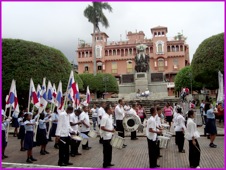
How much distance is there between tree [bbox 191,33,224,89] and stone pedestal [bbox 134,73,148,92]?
7.08 meters

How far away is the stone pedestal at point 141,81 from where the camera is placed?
3238 cm

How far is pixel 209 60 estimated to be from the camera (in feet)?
80.5

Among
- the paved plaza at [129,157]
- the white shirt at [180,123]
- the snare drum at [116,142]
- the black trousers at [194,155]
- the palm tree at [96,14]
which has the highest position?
the palm tree at [96,14]

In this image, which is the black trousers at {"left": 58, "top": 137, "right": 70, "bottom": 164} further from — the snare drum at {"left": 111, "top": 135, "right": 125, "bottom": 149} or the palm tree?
the palm tree

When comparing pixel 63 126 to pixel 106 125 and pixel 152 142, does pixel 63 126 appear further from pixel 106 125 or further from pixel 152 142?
pixel 152 142

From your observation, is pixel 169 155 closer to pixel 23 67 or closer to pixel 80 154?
pixel 80 154

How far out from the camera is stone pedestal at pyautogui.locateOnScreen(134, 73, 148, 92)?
106 feet

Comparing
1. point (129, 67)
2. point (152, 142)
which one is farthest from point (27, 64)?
point (129, 67)

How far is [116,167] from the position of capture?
25.1 feet

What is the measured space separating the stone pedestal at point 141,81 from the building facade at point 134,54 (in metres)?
31.3

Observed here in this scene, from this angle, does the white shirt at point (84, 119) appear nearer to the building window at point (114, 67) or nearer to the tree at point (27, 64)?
the tree at point (27, 64)

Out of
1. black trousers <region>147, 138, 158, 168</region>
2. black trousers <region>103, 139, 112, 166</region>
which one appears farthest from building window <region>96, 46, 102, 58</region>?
black trousers <region>147, 138, 158, 168</region>

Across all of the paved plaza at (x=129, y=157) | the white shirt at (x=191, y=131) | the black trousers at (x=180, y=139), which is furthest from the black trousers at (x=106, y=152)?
the black trousers at (x=180, y=139)

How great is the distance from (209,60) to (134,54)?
43.5 m
